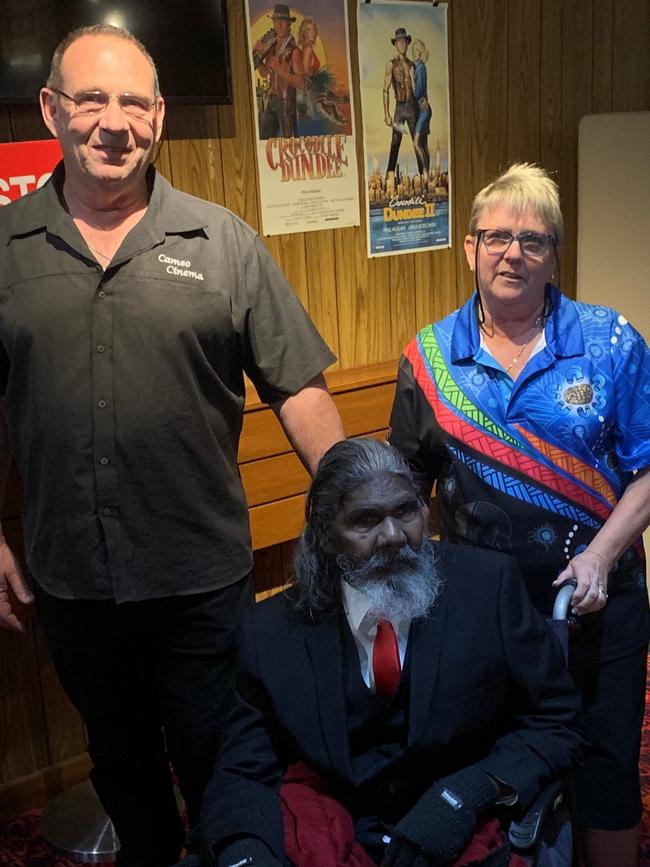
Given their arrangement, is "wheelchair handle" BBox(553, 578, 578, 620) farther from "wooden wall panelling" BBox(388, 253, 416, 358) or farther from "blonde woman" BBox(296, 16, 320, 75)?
"blonde woman" BBox(296, 16, 320, 75)

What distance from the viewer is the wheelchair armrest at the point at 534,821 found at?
1.64 m

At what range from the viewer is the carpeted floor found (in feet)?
9.21

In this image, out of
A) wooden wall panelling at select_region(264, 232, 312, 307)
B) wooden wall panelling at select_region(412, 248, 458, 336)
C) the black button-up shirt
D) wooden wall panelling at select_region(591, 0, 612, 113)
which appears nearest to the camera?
the black button-up shirt

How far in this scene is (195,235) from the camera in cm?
208

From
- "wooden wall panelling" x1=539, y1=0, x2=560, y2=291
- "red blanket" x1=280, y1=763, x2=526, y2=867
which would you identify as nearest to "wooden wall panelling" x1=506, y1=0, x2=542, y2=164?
"wooden wall panelling" x1=539, y1=0, x2=560, y2=291

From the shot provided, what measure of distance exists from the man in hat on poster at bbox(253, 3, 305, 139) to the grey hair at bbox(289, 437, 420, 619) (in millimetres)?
1704

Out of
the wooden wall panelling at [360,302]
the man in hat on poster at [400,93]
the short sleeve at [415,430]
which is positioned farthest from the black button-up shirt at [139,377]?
the man in hat on poster at [400,93]

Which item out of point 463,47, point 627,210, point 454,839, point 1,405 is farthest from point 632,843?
point 463,47

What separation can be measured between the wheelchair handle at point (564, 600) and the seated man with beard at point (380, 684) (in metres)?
0.06

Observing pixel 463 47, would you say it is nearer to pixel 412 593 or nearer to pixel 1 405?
pixel 1 405

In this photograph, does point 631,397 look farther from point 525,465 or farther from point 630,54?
point 630,54

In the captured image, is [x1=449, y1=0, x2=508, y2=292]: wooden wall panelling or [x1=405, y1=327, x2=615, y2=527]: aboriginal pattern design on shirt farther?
[x1=449, y1=0, x2=508, y2=292]: wooden wall panelling

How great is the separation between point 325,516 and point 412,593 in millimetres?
199

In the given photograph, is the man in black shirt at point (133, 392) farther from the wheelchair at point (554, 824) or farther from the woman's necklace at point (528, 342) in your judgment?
the wheelchair at point (554, 824)
